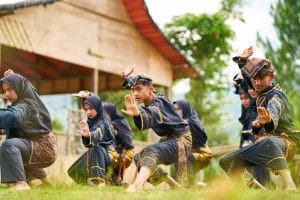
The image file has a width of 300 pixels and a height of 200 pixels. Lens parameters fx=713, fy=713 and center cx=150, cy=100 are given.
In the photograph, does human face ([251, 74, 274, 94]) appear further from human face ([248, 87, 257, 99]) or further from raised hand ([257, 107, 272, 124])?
human face ([248, 87, 257, 99])

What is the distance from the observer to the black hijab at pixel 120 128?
1130 cm

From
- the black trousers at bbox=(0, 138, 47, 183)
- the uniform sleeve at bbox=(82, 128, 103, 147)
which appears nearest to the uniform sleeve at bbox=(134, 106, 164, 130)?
the uniform sleeve at bbox=(82, 128, 103, 147)

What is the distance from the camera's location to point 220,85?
30875 millimetres

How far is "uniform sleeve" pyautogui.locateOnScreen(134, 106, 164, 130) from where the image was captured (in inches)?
275

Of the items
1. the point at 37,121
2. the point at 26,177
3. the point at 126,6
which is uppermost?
the point at 126,6

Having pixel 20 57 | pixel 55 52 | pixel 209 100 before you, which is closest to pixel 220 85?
pixel 209 100

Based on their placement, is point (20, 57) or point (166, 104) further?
point (20, 57)

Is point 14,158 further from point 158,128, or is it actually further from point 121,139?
point 121,139

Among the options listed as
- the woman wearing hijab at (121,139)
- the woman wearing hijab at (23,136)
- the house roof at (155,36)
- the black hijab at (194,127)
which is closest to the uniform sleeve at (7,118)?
the woman wearing hijab at (23,136)

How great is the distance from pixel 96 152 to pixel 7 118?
2.55 m

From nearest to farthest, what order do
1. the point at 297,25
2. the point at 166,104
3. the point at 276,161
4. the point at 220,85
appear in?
the point at 276,161 < the point at 166,104 < the point at 297,25 < the point at 220,85

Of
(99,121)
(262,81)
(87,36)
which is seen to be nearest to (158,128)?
(262,81)

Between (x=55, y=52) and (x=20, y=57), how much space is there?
363cm

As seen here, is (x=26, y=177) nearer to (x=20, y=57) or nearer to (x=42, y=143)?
(x=42, y=143)
